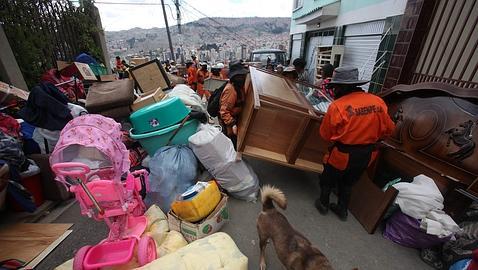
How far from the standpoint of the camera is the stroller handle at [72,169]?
169 cm

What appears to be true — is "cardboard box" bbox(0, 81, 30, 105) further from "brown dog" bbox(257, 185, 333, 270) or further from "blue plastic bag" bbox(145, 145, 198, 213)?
"brown dog" bbox(257, 185, 333, 270)

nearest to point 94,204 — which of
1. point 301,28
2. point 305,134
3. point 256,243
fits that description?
point 256,243

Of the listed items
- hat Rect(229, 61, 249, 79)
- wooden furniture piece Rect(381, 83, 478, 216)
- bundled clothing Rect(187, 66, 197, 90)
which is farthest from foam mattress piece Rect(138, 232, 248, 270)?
bundled clothing Rect(187, 66, 197, 90)

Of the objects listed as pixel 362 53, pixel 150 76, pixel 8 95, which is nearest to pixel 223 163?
pixel 8 95

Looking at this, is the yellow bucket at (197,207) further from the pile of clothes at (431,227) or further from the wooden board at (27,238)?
the pile of clothes at (431,227)

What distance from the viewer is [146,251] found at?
1766 mm

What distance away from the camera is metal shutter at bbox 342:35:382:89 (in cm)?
546

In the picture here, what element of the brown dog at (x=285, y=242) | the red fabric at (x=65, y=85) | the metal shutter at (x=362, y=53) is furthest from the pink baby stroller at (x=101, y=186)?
the metal shutter at (x=362, y=53)

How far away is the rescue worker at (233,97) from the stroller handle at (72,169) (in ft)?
6.39

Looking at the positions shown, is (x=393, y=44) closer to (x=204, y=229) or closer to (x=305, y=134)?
(x=305, y=134)

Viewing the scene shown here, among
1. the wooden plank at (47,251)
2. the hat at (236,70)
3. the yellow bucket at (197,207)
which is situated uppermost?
the hat at (236,70)

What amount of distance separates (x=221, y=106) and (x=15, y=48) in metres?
4.94

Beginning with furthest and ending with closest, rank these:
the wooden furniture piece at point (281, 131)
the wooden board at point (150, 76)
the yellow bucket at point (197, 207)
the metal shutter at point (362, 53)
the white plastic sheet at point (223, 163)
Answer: the metal shutter at point (362, 53) → the wooden board at point (150, 76) → the white plastic sheet at point (223, 163) → the wooden furniture piece at point (281, 131) → the yellow bucket at point (197, 207)

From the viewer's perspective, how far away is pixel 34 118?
8.93 feet
